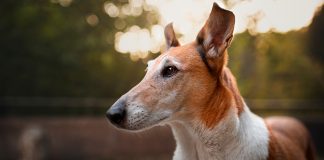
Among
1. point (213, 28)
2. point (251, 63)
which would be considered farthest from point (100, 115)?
point (213, 28)

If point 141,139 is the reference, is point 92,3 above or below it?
above

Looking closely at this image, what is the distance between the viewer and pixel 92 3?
11586mm

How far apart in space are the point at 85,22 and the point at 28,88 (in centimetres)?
209

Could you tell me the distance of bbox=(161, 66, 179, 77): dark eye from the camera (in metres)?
3.54

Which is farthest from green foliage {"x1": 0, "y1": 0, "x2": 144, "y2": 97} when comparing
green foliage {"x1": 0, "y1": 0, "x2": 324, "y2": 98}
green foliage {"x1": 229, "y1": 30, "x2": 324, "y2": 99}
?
green foliage {"x1": 229, "y1": 30, "x2": 324, "y2": 99}

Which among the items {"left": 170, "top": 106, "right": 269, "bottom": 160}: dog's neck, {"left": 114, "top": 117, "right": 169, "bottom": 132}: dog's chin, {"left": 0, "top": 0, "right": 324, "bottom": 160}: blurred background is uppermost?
{"left": 114, "top": 117, "right": 169, "bottom": 132}: dog's chin

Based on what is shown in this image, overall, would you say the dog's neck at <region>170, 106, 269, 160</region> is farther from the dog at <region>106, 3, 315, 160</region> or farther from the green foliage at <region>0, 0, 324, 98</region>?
the green foliage at <region>0, 0, 324, 98</region>

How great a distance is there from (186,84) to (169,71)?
0.14m

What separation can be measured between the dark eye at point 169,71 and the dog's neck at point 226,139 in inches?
13.3

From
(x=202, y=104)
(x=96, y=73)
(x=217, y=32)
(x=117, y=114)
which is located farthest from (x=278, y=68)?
(x=117, y=114)

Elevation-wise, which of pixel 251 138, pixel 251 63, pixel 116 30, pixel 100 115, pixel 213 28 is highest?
pixel 213 28

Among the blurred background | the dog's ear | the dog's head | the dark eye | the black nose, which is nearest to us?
the black nose

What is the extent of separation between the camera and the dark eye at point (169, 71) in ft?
11.6

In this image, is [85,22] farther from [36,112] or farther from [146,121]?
[146,121]
